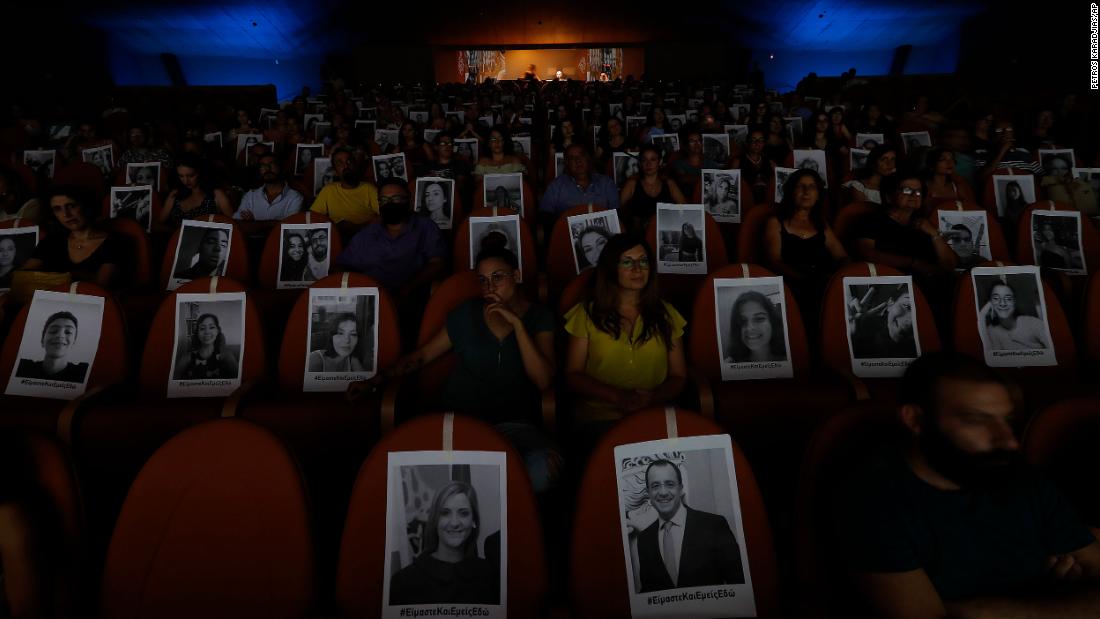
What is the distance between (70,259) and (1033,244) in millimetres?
5999

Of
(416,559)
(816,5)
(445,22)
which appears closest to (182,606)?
(416,559)

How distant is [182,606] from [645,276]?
185 cm

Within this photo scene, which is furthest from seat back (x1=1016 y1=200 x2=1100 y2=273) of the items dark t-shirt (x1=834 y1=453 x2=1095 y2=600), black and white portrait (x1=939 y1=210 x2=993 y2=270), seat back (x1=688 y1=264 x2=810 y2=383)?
dark t-shirt (x1=834 y1=453 x2=1095 y2=600)

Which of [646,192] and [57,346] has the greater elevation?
[646,192]

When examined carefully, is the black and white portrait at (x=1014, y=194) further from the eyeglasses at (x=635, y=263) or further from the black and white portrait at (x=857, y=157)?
the eyeglasses at (x=635, y=263)

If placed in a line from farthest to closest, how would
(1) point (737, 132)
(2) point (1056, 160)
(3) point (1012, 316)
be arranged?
(1) point (737, 132)
(2) point (1056, 160)
(3) point (1012, 316)

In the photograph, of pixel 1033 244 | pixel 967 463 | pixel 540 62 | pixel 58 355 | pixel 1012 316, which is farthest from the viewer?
A: pixel 540 62

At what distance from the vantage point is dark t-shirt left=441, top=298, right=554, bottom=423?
2387 mm

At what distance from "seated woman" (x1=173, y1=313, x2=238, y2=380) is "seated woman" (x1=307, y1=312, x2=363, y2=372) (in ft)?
1.26

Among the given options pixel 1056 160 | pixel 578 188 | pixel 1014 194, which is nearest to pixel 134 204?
pixel 578 188

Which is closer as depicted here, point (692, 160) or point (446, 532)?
point (446, 532)

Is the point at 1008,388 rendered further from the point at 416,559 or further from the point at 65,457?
the point at 65,457

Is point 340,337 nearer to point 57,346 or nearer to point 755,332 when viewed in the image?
point 57,346

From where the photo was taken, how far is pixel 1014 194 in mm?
4680
